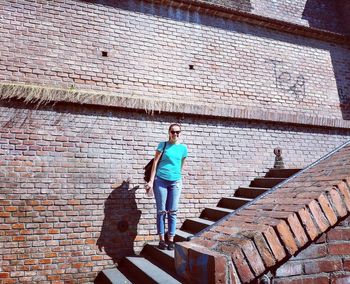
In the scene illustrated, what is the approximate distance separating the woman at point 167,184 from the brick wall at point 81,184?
768 millimetres

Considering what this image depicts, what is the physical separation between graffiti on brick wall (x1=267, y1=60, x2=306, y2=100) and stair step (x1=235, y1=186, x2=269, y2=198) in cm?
289

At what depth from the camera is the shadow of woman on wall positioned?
4832mm

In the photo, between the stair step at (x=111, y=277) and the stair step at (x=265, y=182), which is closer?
the stair step at (x=111, y=277)

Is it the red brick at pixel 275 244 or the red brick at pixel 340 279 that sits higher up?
the red brick at pixel 275 244

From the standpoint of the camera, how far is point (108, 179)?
5043mm

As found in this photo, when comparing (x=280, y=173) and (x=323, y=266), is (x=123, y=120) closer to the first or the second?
(x=280, y=173)

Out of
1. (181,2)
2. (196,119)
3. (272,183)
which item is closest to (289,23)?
(181,2)

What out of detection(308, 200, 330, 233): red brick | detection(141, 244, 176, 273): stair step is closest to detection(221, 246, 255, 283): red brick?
detection(308, 200, 330, 233): red brick

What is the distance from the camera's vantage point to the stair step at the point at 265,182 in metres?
5.34

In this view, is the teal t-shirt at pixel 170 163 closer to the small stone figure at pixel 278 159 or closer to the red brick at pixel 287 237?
the small stone figure at pixel 278 159

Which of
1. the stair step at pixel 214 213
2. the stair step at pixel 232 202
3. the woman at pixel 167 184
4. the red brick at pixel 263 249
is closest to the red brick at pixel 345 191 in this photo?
the red brick at pixel 263 249

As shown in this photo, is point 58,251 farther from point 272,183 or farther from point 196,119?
point 272,183

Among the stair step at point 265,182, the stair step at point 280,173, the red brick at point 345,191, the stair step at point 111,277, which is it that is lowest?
the stair step at point 111,277

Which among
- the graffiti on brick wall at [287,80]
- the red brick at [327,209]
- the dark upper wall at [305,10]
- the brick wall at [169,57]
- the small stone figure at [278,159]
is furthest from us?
the dark upper wall at [305,10]
